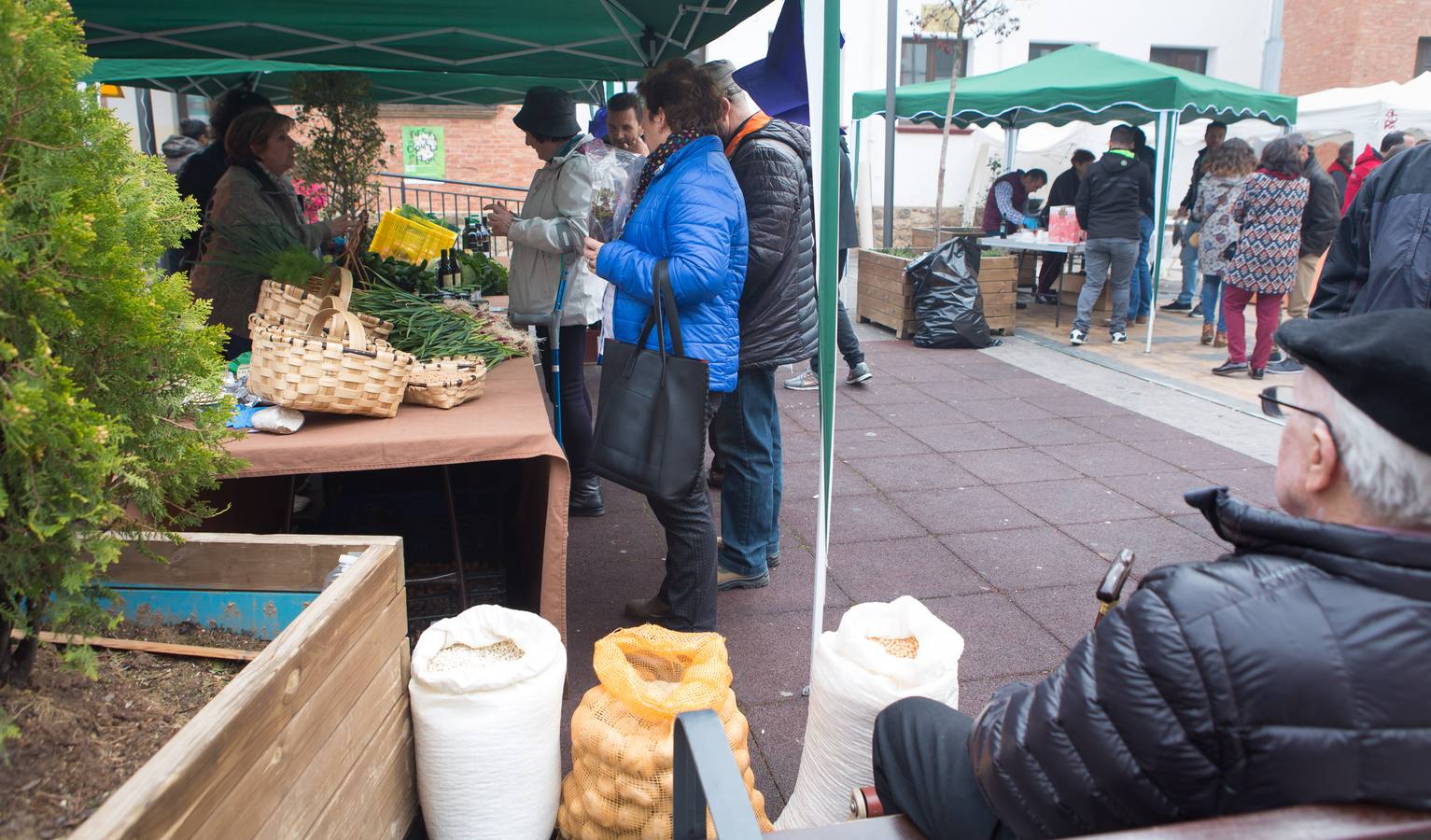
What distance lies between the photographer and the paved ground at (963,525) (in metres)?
3.35

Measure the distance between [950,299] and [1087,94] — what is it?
8.64 ft

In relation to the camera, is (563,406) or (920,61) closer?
(563,406)

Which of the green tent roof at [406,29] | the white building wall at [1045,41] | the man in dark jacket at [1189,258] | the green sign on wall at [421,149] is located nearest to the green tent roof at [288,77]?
the green tent roof at [406,29]

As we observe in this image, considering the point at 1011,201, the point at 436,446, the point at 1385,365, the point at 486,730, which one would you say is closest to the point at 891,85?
the point at 1011,201

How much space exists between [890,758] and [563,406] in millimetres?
2980

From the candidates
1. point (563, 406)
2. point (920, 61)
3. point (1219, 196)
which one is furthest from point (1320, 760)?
point (920, 61)

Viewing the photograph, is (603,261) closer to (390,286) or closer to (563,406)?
(390,286)

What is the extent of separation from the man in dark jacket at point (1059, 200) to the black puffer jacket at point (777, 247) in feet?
26.5

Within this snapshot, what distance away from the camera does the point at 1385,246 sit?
338 cm

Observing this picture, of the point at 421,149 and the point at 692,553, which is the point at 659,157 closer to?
the point at 692,553

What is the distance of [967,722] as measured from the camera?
5.83 ft

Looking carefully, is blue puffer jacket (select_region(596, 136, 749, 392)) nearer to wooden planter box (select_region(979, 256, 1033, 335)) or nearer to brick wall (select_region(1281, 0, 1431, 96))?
wooden planter box (select_region(979, 256, 1033, 335))

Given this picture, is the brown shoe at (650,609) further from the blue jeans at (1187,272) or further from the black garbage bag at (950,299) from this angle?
the blue jeans at (1187,272)

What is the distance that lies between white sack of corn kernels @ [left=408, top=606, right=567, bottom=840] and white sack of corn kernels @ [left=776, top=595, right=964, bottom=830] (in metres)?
0.57
